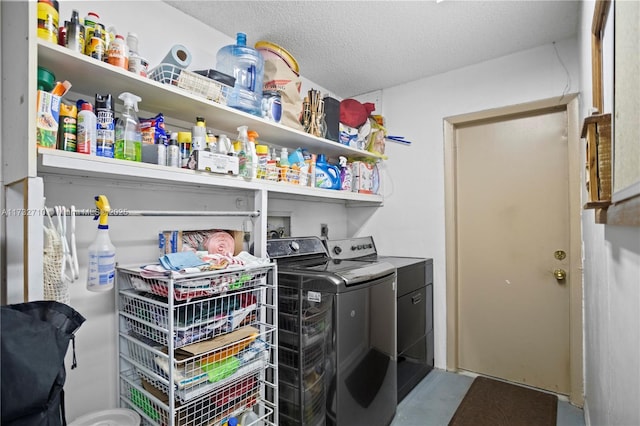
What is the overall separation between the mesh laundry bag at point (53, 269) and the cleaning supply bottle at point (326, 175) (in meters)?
1.59

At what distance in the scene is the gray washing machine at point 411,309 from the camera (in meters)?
2.34

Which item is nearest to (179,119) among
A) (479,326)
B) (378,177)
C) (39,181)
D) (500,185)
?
(39,181)

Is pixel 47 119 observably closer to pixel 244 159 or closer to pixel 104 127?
pixel 104 127

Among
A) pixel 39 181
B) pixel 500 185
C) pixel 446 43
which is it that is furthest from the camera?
pixel 500 185

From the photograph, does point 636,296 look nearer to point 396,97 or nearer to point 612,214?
point 612,214

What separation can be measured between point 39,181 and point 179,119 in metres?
0.94

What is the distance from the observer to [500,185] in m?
2.60

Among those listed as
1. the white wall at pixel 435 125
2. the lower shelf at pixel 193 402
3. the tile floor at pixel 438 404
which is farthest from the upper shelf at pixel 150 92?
the tile floor at pixel 438 404

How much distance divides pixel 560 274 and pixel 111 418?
2813 millimetres

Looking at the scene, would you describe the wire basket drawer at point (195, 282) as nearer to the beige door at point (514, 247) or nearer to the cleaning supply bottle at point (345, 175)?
the cleaning supply bottle at point (345, 175)

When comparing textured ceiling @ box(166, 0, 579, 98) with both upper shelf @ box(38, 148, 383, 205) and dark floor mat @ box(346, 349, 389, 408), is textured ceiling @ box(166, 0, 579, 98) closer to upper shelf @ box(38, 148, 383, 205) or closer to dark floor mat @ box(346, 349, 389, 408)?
upper shelf @ box(38, 148, 383, 205)

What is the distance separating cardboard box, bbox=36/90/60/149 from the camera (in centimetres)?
111

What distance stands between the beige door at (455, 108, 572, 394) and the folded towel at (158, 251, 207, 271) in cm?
216

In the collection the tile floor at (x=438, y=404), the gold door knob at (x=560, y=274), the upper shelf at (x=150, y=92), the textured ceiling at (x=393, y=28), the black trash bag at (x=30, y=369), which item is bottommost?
the tile floor at (x=438, y=404)
